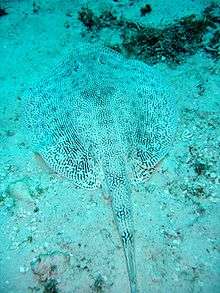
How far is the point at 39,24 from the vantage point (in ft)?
25.6

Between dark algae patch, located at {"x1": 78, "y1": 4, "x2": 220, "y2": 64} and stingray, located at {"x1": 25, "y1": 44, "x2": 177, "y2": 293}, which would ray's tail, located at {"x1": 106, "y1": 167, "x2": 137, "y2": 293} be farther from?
dark algae patch, located at {"x1": 78, "y1": 4, "x2": 220, "y2": 64}

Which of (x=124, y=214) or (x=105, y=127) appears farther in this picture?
(x=105, y=127)

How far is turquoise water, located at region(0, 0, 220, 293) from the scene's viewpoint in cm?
386

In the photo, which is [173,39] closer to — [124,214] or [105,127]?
[105,127]

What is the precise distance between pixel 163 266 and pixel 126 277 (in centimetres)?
46

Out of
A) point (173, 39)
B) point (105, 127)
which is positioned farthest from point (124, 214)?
point (173, 39)

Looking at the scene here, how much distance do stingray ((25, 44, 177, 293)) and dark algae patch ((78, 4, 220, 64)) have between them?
4.78 ft

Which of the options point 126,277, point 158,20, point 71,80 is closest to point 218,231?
point 126,277

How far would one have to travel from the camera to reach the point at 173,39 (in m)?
Result: 6.68

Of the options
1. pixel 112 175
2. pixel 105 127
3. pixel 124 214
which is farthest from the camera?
pixel 105 127

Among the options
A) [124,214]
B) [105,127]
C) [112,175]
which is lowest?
[124,214]

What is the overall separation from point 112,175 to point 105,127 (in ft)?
2.34

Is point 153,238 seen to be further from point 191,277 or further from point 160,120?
point 160,120

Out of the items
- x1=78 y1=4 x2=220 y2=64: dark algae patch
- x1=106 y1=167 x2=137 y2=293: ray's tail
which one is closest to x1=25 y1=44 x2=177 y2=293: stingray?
x1=106 y1=167 x2=137 y2=293: ray's tail
